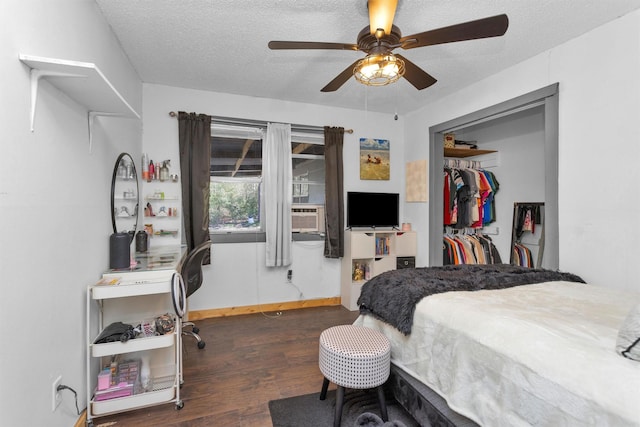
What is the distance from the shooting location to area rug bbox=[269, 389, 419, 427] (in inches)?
70.3

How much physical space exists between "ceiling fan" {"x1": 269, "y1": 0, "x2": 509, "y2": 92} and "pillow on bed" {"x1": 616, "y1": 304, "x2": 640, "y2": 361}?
4.53ft

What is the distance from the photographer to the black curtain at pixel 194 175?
3359 mm

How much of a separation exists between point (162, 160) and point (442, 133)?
3332 mm

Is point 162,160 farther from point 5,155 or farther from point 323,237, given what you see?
point 5,155

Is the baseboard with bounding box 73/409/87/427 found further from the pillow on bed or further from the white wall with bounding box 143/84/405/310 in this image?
the pillow on bed

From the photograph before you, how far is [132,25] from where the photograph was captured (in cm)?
224

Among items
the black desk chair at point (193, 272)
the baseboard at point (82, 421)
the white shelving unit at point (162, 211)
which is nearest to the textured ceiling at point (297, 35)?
the white shelving unit at point (162, 211)

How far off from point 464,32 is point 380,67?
478 mm

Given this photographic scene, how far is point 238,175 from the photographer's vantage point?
3.74m

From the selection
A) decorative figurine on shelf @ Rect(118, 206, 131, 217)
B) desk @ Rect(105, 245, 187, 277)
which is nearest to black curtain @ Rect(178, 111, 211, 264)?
desk @ Rect(105, 245, 187, 277)

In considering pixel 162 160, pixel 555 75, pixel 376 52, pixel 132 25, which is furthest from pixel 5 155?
pixel 555 75

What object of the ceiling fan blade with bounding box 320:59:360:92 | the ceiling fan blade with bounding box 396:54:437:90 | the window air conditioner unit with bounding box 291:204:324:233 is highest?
the ceiling fan blade with bounding box 320:59:360:92

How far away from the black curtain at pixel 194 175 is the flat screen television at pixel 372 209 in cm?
177

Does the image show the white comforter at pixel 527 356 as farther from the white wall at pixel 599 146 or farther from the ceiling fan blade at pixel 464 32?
the ceiling fan blade at pixel 464 32
